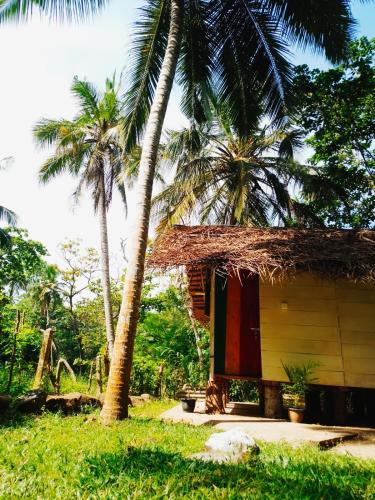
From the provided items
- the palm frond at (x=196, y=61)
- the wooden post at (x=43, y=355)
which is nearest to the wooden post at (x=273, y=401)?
the wooden post at (x=43, y=355)

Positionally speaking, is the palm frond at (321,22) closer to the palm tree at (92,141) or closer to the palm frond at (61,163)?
the palm tree at (92,141)

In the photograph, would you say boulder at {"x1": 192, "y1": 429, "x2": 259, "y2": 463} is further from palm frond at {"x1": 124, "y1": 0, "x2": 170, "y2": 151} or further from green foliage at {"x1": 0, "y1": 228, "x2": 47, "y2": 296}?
green foliage at {"x1": 0, "y1": 228, "x2": 47, "y2": 296}

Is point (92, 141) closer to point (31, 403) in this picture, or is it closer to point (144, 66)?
point (144, 66)

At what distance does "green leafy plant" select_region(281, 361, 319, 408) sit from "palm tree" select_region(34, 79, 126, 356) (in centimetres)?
904

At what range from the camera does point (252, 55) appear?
930cm

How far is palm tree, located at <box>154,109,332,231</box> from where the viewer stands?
1216cm

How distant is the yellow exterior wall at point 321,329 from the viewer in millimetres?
7336

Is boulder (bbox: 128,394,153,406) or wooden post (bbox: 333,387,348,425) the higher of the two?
wooden post (bbox: 333,387,348,425)

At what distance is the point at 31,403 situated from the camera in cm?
674

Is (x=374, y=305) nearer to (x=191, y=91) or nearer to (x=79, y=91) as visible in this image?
(x=191, y=91)

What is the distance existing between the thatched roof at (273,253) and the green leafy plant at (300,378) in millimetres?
1880

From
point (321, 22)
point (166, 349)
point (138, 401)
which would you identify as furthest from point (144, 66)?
point (166, 349)

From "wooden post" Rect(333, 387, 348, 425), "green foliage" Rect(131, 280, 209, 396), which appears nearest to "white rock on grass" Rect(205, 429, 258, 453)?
"wooden post" Rect(333, 387, 348, 425)

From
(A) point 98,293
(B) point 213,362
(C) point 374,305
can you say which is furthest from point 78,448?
(A) point 98,293
